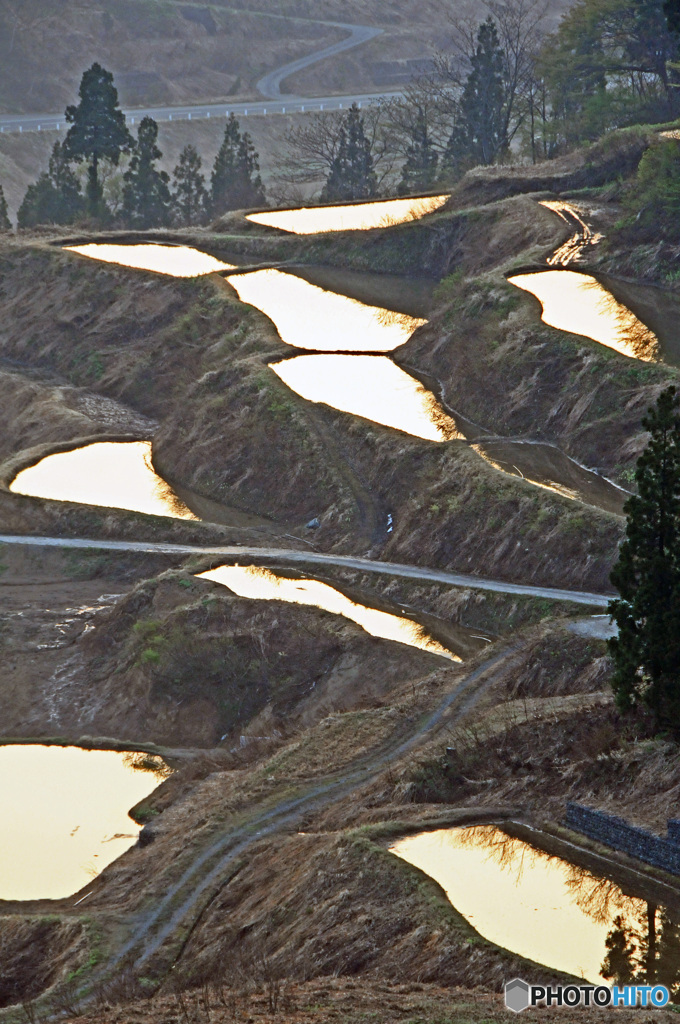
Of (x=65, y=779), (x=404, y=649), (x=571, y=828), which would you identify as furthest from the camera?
(x=404, y=649)

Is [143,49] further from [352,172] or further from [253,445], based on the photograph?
[253,445]

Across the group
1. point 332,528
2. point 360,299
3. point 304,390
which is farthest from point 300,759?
point 360,299

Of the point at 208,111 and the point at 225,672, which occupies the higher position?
the point at 208,111

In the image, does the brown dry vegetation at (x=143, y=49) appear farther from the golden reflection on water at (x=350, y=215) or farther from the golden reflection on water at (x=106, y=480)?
the golden reflection on water at (x=106, y=480)

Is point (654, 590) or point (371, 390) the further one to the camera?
point (371, 390)

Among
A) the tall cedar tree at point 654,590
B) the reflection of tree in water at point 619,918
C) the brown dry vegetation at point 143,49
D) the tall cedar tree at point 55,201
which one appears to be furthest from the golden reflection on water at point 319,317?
the brown dry vegetation at point 143,49

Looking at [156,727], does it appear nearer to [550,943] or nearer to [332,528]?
[332,528]

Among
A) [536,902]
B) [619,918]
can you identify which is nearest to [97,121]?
[536,902]
